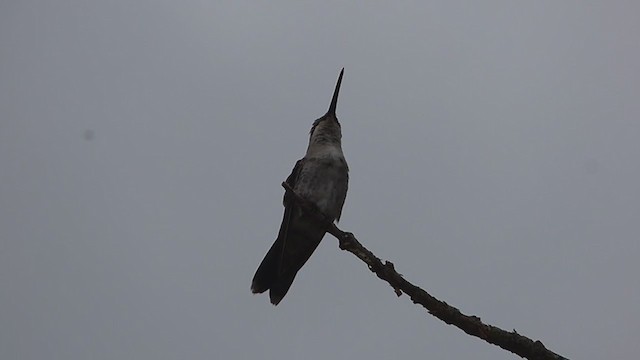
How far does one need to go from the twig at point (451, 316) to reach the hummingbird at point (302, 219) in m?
2.56

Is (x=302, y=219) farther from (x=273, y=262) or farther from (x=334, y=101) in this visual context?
(x=334, y=101)

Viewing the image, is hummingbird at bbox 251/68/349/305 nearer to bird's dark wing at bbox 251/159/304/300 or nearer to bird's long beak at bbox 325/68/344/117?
bird's dark wing at bbox 251/159/304/300

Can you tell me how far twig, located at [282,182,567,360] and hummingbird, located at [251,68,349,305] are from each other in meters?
2.56

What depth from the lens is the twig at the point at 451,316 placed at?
4.80 metres

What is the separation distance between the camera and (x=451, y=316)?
5.28 metres

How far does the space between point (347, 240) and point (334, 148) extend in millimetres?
3539

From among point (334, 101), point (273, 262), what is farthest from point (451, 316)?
point (334, 101)

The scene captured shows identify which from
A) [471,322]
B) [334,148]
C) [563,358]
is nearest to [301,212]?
[334,148]

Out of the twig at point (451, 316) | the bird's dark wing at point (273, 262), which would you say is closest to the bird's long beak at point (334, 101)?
the bird's dark wing at point (273, 262)

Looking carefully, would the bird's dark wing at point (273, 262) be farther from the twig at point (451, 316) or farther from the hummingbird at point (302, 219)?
the twig at point (451, 316)

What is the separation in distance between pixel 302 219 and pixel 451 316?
4.11 m

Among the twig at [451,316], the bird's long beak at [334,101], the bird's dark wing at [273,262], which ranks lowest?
the twig at [451,316]

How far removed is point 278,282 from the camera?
29.9 ft

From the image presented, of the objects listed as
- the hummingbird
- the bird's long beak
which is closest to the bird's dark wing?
the hummingbird
